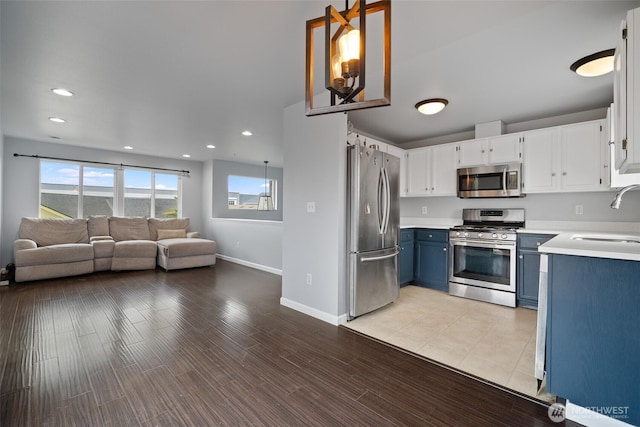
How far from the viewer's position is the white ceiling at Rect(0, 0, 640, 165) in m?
1.80

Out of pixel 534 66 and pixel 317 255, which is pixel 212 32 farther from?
pixel 534 66

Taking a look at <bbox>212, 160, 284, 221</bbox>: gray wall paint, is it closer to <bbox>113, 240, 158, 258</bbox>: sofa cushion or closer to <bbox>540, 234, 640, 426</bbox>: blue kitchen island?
<bbox>113, 240, 158, 258</bbox>: sofa cushion

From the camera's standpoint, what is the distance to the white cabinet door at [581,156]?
3141 millimetres

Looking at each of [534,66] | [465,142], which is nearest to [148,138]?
[465,142]

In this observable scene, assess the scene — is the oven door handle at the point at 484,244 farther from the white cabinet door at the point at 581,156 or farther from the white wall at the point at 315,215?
the white wall at the point at 315,215

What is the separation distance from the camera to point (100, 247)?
491 cm

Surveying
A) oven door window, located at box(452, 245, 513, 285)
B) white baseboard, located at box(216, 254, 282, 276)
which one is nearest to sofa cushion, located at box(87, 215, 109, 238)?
white baseboard, located at box(216, 254, 282, 276)

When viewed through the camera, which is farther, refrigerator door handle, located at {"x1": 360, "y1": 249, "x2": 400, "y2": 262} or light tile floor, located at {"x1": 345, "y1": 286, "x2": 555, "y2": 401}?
refrigerator door handle, located at {"x1": 360, "y1": 249, "x2": 400, "y2": 262}

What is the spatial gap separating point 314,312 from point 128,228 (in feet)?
15.6

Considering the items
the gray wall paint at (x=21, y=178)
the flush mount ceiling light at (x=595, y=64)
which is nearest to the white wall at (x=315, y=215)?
the flush mount ceiling light at (x=595, y=64)

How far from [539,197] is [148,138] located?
617 cm

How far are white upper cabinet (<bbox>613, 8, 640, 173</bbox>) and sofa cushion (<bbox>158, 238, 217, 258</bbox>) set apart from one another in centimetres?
569

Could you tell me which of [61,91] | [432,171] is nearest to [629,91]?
[432,171]

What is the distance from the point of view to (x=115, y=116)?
384cm
